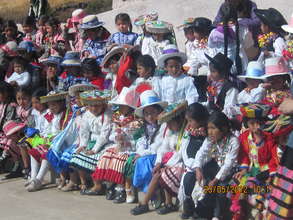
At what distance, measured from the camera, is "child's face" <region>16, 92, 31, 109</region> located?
9.43 m

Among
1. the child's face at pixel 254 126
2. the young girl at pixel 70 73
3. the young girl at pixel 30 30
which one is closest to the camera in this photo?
the child's face at pixel 254 126

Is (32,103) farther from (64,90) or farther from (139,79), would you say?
(139,79)

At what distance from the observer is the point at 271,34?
25.7 feet

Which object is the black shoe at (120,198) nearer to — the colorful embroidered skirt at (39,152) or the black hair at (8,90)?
the colorful embroidered skirt at (39,152)

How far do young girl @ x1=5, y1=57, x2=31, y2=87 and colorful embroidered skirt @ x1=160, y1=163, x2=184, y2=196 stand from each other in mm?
4212

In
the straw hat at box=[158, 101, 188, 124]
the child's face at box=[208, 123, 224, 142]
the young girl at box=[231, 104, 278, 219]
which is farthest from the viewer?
the straw hat at box=[158, 101, 188, 124]

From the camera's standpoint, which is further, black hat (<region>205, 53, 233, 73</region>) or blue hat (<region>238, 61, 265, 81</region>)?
black hat (<region>205, 53, 233, 73</region>)

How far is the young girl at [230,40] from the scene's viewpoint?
788cm

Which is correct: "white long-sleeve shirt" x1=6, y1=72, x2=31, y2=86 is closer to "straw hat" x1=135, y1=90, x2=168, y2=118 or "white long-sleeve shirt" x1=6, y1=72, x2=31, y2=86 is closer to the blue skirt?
"straw hat" x1=135, y1=90, x2=168, y2=118


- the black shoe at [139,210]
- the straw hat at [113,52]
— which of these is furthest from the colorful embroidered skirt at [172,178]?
the straw hat at [113,52]

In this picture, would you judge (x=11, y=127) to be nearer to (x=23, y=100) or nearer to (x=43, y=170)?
(x=23, y=100)

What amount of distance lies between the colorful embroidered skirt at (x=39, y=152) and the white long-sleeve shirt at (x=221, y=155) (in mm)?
2653

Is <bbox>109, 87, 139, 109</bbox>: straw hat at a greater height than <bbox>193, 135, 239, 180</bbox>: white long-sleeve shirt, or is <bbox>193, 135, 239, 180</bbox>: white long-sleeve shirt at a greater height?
<bbox>109, 87, 139, 109</bbox>: straw hat

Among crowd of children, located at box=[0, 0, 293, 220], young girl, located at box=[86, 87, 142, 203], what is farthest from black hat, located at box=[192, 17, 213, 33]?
young girl, located at box=[86, 87, 142, 203]
